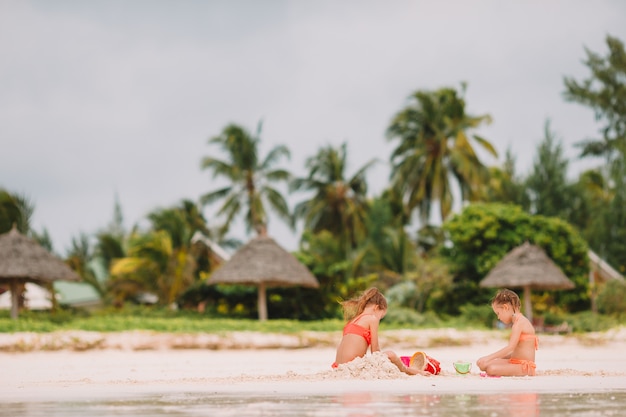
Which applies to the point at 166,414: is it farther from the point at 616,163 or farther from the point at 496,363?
the point at 616,163

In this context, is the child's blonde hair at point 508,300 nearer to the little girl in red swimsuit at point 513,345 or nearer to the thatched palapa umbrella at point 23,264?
the little girl in red swimsuit at point 513,345

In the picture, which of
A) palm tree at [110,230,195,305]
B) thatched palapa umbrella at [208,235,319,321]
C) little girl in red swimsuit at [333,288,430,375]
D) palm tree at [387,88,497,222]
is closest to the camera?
little girl in red swimsuit at [333,288,430,375]

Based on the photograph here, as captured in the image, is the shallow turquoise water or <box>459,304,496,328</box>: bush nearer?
the shallow turquoise water

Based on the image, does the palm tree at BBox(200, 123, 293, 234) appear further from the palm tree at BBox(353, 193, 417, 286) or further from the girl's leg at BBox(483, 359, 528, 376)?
the girl's leg at BBox(483, 359, 528, 376)

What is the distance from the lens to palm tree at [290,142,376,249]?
35.7 metres

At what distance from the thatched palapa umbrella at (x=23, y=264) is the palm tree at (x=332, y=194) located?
16410 millimetres

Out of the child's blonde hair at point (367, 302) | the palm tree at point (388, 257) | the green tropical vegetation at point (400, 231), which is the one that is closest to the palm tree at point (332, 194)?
the green tropical vegetation at point (400, 231)

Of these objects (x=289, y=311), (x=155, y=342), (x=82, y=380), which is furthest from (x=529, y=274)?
(x=82, y=380)

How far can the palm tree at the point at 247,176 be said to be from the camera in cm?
3284

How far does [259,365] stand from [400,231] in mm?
17110

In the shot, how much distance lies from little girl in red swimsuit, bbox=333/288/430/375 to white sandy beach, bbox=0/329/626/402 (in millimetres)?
157

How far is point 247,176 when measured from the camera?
3331 centimetres

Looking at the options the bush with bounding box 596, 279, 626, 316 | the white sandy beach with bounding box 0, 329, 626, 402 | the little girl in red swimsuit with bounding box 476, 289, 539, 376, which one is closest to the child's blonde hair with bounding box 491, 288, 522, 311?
the little girl in red swimsuit with bounding box 476, 289, 539, 376

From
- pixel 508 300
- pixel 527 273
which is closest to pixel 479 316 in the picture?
pixel 527 273
